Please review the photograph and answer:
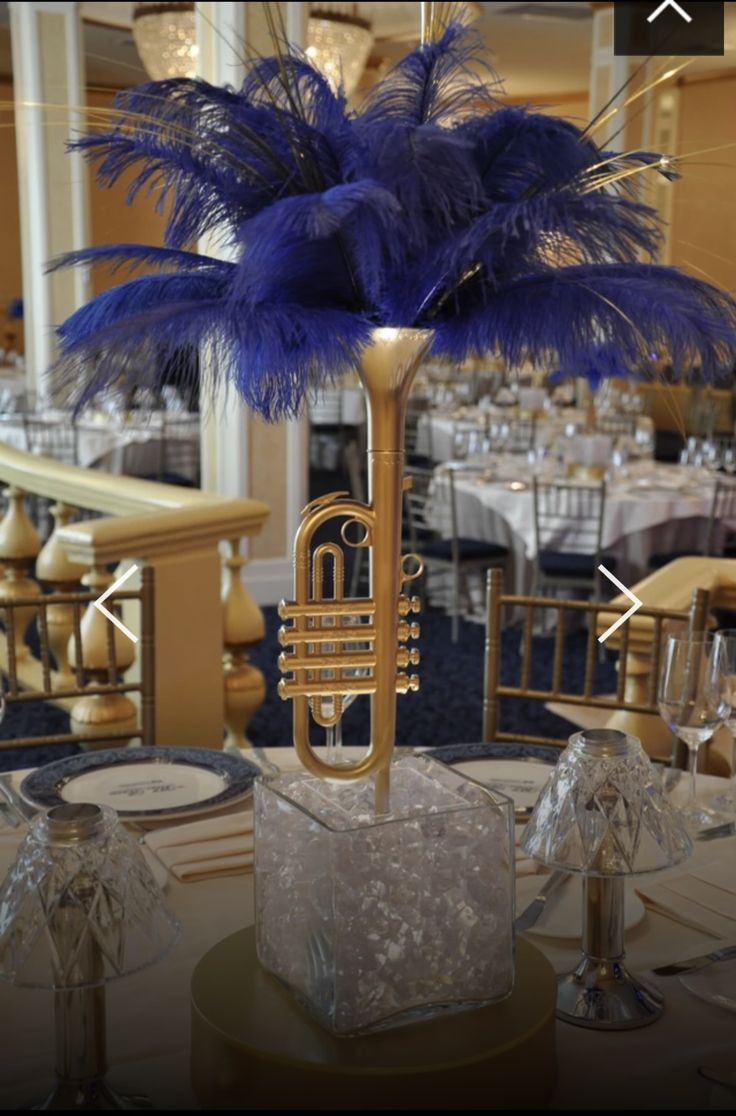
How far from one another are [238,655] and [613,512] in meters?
2.48

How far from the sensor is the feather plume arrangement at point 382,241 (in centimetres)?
99

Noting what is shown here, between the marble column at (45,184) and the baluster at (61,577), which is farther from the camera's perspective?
the marble column at (45,184)

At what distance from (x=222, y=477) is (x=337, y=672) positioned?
500 cm

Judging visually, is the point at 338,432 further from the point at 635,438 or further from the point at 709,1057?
the point at 709,1057

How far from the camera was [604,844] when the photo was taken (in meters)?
1.13

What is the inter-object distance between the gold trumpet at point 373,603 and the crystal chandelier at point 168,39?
7.53 meters

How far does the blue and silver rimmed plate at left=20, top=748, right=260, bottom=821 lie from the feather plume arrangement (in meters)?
0.73

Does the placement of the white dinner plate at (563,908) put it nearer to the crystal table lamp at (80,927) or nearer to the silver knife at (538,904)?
the silver knife at (538,904)

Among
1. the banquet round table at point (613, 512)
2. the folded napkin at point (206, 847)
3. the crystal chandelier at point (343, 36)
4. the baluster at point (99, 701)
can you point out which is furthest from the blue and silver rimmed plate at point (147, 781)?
the crystal chandelier at point (343, 36)

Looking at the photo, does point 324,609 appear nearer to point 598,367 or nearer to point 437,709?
point 598,367

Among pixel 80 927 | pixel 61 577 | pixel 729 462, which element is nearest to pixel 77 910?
pixel 80 927

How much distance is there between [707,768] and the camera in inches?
99.7

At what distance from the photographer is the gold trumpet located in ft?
3.52

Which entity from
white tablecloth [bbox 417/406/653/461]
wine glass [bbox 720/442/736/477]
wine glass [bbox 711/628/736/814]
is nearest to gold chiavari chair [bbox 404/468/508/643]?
wine glass [bbox 720/442/736/477]
